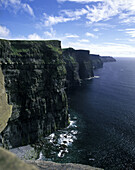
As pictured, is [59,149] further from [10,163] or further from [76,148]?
[10,163]

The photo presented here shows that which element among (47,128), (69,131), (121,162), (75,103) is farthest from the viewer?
(75,103)

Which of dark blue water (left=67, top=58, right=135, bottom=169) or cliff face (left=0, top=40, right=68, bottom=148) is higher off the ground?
cliff face (left=0, top=40, right=68, bottom=148)

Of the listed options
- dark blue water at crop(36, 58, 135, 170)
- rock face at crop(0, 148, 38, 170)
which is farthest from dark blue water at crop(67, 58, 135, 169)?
rock face at crop(0, 148, 38, 170)

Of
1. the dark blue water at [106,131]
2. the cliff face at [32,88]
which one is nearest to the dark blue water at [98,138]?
the dark blue water at [106,131]

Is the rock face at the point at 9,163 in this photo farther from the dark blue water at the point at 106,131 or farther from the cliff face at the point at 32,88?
the dark blue water at the point at 106,131

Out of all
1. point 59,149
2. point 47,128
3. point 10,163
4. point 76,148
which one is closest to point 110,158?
point 76,148

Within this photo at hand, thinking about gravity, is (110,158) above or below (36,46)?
below

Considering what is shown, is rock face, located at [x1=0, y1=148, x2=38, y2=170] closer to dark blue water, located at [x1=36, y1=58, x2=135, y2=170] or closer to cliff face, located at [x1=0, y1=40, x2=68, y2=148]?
cliff face, located at [x1=0, y1=40, x2=68, y2=148]
